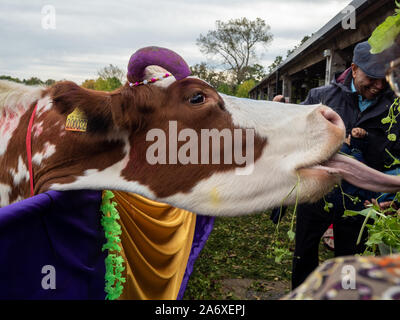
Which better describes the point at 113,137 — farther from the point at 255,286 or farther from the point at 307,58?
the point at 307,58

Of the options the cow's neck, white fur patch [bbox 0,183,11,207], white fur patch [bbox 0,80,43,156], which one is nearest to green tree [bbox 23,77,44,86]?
white fur patch [bbox 0,80,43,156]

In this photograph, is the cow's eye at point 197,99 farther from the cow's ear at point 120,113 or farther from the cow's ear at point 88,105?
the cow's ear at point 88,105

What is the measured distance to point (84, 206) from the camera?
1590mm

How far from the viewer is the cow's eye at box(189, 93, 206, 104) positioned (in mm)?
1588

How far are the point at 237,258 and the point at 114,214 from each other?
9.82 feet

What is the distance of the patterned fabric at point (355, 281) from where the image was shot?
0.41 m

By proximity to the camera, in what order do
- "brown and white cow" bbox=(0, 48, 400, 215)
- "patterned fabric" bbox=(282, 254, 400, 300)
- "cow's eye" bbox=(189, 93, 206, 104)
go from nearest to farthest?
"patterned fabric" bbox=(282, 254, 400, 300) < "brown and white cow" bbox=(0, 48, 400, 215) < "cow's eye" bbox=(189, 93, 206, 104)

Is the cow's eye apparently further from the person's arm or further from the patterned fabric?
the person's arm

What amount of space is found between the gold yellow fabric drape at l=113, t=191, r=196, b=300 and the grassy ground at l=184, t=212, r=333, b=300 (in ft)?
2.32

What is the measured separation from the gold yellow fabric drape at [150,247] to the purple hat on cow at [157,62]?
2.99 ft

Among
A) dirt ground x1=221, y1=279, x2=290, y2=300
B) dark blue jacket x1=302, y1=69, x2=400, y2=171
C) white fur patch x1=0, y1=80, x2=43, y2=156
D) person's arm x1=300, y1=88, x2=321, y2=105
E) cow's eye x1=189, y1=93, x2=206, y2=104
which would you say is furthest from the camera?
dirt ground x1=221, y1=279, x2=290, y2=300

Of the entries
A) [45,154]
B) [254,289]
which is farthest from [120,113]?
[254,289]

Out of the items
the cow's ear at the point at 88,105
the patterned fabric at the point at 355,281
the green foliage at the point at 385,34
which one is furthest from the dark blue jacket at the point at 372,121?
the patterned fabric at the point at 355,281
